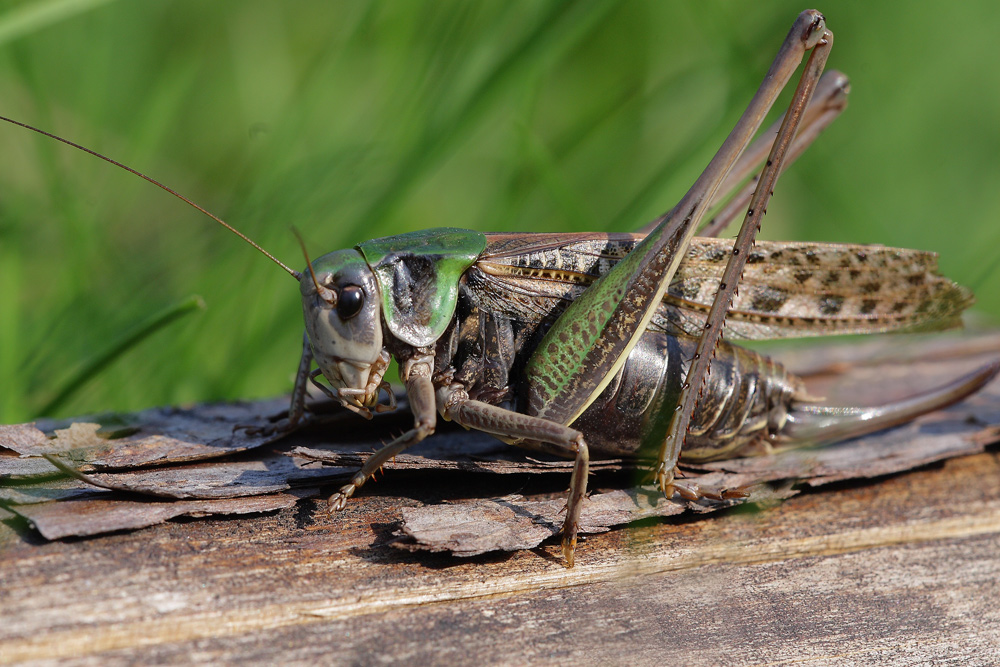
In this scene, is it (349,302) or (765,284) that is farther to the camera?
(765,284)

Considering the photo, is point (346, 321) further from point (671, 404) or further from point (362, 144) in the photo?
point (362, 144)

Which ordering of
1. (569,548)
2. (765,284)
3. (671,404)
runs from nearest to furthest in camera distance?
(569,548), (671,404), (765,284)

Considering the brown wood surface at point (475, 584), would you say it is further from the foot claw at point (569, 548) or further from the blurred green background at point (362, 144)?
the blurred green background at point (362, 144)

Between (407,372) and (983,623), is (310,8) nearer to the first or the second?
(407,372)

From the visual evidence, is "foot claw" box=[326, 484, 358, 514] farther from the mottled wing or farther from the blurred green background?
the blurred green background

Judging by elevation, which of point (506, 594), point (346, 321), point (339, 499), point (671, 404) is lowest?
point (506, 594)

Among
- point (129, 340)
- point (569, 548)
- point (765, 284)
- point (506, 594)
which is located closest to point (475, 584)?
point (506, 594)

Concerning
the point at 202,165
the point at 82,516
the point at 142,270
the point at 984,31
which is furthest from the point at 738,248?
the point at 984,31
